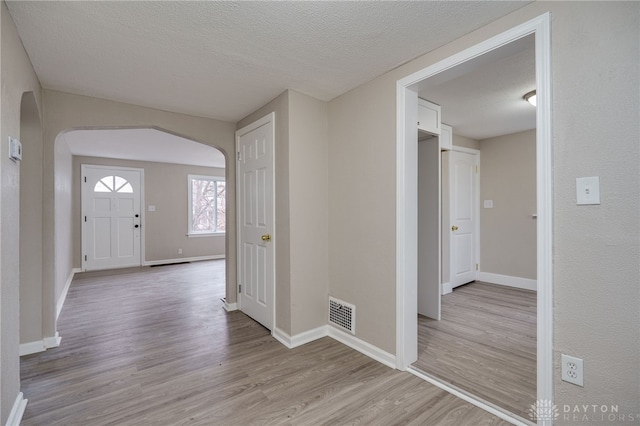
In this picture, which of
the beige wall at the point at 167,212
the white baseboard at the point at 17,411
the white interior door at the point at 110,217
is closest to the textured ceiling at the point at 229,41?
the white baseboard at the point at 17,411

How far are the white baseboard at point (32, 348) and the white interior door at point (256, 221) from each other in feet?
5.72

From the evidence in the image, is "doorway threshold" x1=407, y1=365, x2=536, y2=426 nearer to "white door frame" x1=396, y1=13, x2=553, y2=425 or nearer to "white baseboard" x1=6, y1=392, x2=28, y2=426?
"white door frame" x1=396, y1=13, x2=553, y2=425

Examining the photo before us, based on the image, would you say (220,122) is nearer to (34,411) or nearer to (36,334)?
(36,334)

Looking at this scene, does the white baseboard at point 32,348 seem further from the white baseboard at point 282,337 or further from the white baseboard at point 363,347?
the white baseboard at point 363,347

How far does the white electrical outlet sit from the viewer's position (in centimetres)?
138

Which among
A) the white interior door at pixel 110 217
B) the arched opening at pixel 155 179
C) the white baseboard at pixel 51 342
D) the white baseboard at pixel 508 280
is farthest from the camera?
the white interior door at pixel 110 217

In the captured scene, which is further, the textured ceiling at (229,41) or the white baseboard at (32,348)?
the white baseboard at (32,348)

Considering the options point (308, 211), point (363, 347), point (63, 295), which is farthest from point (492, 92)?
point (63, 295)

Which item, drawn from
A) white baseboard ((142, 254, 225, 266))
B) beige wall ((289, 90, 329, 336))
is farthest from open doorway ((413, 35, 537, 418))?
white baseboard ((142, 254, 225, 266))

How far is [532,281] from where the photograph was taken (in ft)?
13.9

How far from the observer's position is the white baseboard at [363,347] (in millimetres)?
2262

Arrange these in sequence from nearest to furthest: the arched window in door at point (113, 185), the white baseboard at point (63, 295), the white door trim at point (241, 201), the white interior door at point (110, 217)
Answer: the white door trim at point (241, 201), the white baseboard at point (63, 295), the white interior door at point (110, 217), the arched window in door at point (113, 185)

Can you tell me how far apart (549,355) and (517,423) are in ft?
1.55

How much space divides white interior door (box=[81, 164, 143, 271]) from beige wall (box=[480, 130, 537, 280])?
22.2 ft
